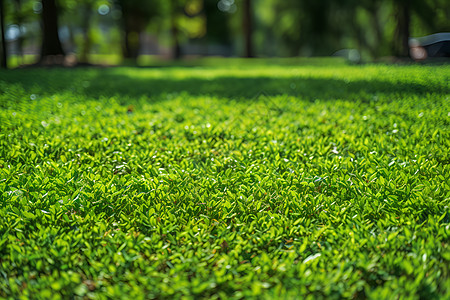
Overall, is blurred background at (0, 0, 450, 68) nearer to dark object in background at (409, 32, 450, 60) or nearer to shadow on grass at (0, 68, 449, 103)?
dark object in background at (409, 32, 450, 60)

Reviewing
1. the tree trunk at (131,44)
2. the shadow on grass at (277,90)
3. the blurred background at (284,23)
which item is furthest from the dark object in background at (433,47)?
the tree trunk at (131,44)

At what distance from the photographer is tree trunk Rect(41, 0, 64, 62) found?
784 inches

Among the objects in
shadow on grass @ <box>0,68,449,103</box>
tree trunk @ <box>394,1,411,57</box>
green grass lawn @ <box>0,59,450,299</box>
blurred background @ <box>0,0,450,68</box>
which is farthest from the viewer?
blurred background @ <box>0,0,450,68</box>

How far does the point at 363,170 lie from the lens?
11.5 feet

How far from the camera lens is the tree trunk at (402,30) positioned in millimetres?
19750

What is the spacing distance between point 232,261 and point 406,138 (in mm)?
3102

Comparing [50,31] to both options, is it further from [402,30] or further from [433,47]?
[433,47]

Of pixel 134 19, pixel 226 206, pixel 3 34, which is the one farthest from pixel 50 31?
pixel 226 206

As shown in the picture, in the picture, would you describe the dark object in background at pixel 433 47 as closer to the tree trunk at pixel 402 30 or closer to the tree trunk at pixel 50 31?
the tree trunk at pixel 402 30

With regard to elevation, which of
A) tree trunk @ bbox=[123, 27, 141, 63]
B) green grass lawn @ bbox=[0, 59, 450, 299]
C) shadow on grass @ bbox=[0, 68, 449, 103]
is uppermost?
tree trunk @ bbox=[123, 27, 141, 63]

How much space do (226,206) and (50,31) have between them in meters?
20.7

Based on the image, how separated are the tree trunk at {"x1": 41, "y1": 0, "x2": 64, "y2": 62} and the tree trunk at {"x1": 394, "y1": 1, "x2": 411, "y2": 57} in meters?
17.9

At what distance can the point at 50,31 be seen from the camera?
2017 cm

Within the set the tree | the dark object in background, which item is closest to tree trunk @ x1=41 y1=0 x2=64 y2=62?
the tree
